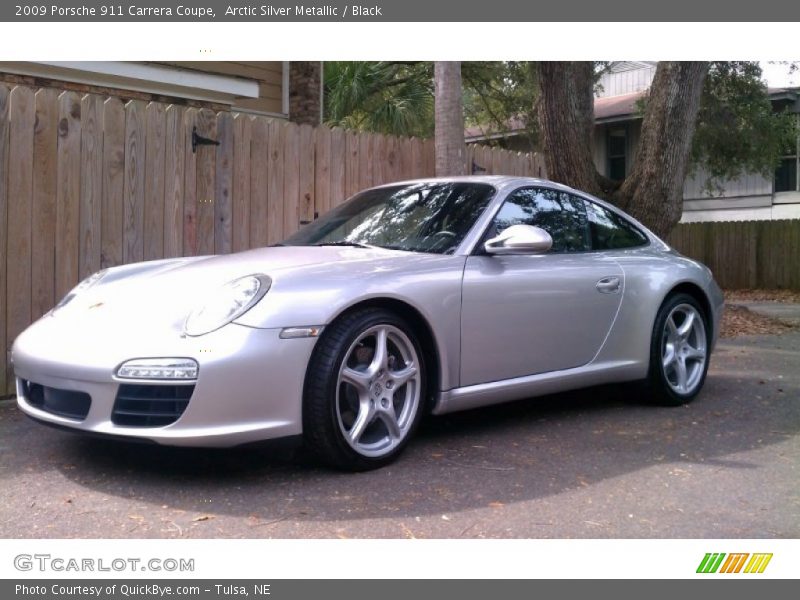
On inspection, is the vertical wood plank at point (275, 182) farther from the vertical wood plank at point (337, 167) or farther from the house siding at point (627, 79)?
the house siding at point (627, 79)

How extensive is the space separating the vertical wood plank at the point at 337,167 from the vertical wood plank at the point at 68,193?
2.34m

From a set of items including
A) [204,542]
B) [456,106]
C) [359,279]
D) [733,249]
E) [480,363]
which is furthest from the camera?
[733,249]

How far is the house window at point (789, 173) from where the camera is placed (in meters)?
22.8

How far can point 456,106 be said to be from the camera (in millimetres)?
8586

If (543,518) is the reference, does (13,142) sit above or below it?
above

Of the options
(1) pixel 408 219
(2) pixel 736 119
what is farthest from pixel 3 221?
(2) pixel 736 119

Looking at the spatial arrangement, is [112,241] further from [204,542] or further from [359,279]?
[204,542]

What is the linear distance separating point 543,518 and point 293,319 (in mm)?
1349

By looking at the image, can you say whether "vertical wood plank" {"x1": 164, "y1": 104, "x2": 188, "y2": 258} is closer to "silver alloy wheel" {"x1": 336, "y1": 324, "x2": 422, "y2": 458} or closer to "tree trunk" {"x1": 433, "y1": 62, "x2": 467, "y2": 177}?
"tree trunk" {"x1": 433, "y1": 62, "x2": 467, "y2": 177}

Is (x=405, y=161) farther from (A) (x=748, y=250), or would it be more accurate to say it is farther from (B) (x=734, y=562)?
(A) (x=748, y=250)

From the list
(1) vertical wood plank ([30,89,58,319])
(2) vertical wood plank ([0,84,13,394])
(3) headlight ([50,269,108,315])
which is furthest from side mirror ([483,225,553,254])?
(2) vertical wood plank ([0,84,13,394])

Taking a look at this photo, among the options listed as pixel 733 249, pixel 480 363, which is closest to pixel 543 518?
pixel 480 363

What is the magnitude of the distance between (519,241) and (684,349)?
200cm

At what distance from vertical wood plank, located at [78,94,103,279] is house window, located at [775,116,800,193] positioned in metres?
20.7
